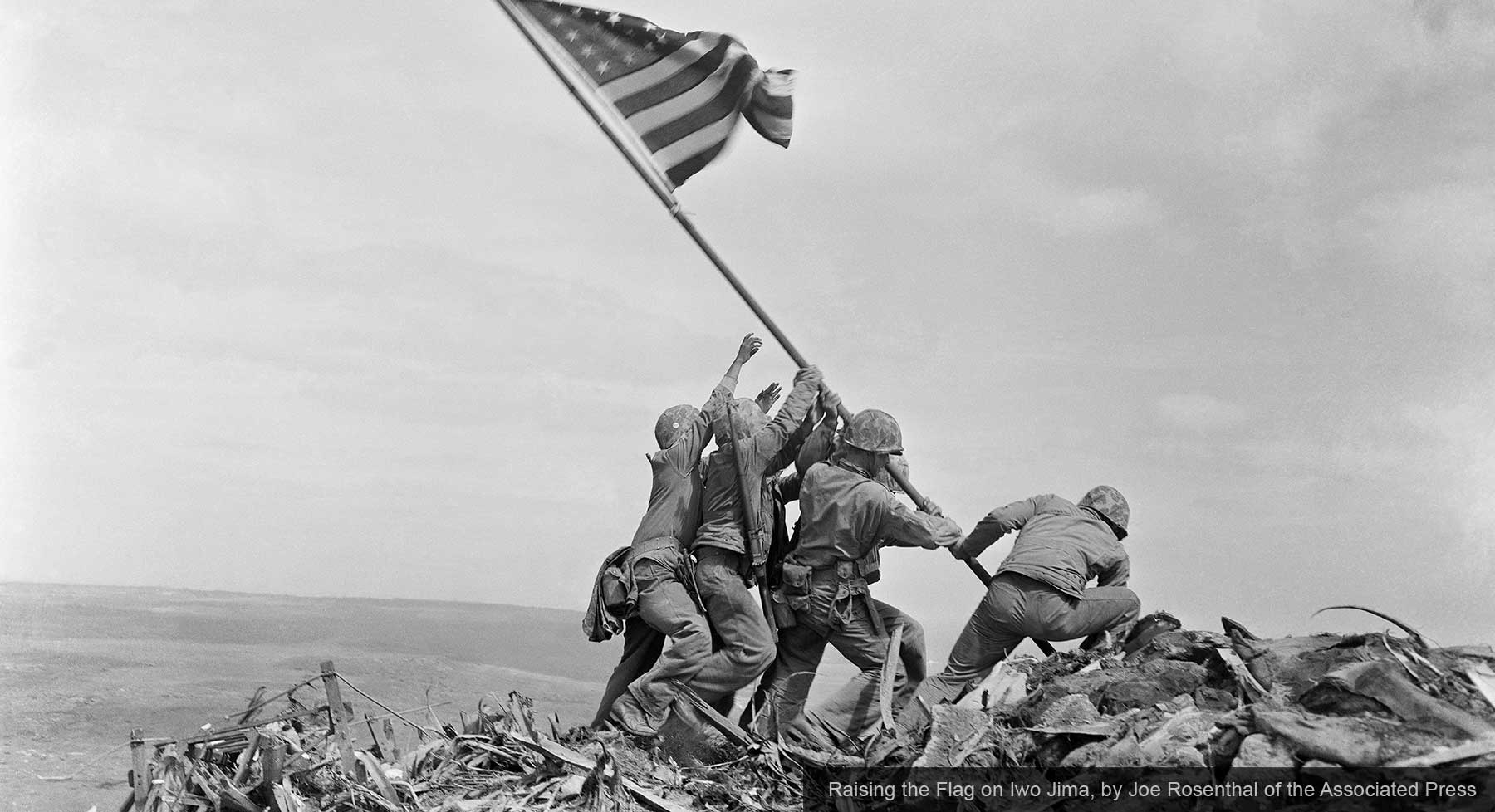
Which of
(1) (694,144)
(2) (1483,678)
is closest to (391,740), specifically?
(1) (694,144)

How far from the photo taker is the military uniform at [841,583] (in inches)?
340

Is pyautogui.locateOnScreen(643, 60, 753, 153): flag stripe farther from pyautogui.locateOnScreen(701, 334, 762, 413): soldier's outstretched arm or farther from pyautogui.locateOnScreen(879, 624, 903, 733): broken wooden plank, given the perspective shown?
pyautogui.locateOnScreen(879, 624, 903, 733): broken wooden plank

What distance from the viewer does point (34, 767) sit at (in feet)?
36.3

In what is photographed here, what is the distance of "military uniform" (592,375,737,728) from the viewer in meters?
8.66

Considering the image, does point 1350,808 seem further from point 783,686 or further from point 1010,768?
point 783,686

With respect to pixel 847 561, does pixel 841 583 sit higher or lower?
lower

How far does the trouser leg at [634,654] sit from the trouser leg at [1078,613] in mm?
2675

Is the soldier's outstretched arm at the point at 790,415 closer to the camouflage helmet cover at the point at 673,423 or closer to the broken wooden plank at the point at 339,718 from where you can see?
the camouflage helmet cover at the point at 673,423

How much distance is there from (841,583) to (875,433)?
41.8 inches

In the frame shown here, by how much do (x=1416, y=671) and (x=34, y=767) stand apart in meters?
10.7

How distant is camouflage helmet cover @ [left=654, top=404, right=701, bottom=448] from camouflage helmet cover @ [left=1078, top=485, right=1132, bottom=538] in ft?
9.71

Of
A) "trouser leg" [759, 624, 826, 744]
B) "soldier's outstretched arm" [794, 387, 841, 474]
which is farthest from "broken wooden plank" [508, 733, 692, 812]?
"soldier's outstretched arm" [794, 387, 841, 474]

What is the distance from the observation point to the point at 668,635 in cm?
877

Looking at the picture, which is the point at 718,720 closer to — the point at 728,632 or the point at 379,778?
the point at 728,632
